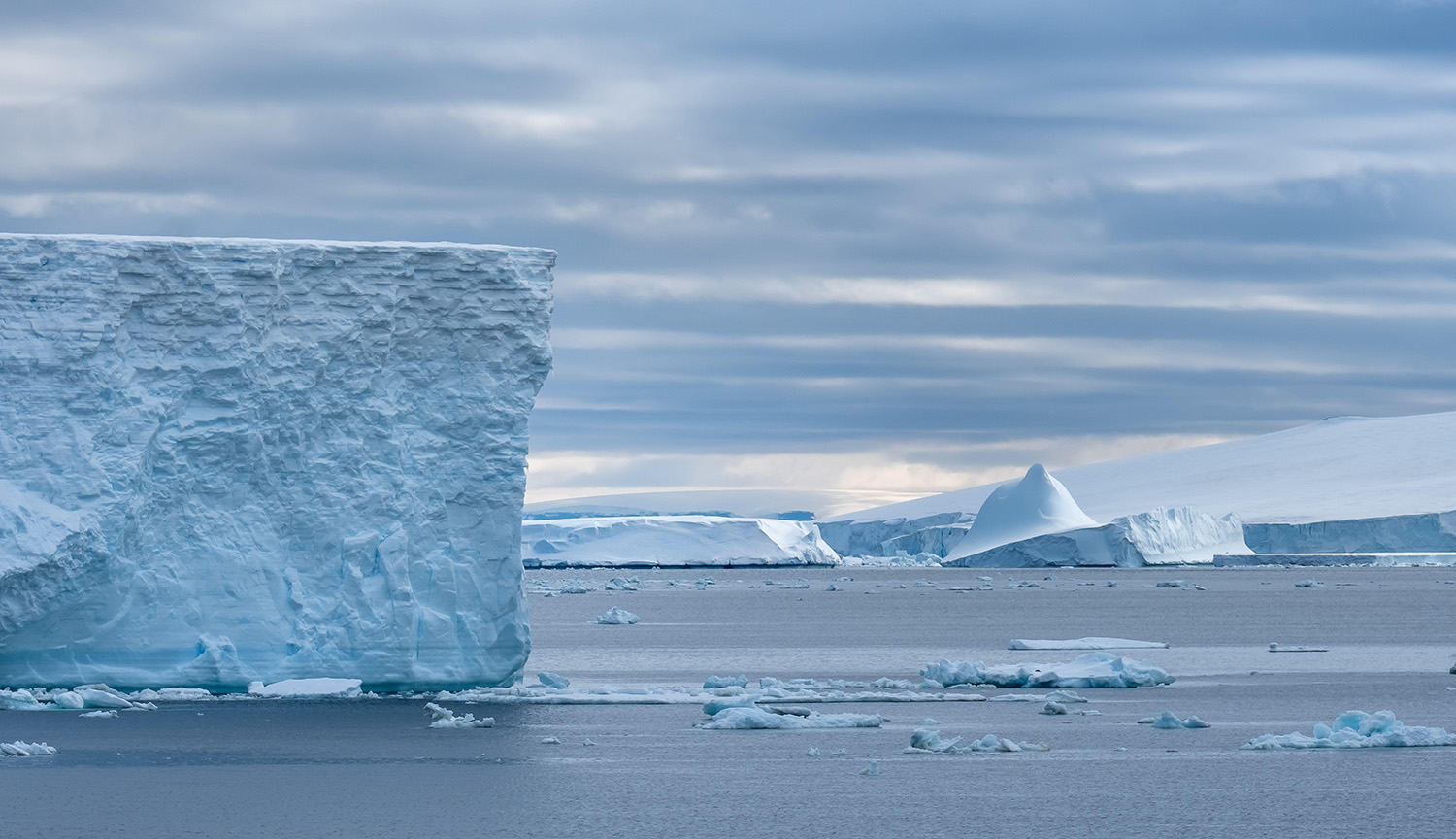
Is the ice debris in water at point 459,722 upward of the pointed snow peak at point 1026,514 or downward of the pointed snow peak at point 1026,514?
downward

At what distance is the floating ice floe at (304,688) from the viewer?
2081 cm

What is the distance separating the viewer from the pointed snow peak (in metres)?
84.0

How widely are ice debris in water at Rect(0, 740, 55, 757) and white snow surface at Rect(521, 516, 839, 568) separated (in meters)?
72.9

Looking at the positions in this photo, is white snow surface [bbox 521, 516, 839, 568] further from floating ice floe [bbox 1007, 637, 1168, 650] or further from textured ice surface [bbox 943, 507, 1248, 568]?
floating ice floe [bbox 1007, 637, 1168, 650]

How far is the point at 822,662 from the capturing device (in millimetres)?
31562

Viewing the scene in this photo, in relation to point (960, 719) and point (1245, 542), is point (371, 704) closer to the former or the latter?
point (960, 719)

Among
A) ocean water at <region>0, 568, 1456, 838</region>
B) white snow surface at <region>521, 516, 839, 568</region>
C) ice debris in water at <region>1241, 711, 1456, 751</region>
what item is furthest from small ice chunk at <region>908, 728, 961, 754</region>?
white snow surface at <region>521, 516, 839, 568</region>

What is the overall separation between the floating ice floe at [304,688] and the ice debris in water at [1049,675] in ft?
23.0

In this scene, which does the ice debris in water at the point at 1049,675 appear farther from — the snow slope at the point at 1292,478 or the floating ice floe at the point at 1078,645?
the snow slope at the point at 1292,478

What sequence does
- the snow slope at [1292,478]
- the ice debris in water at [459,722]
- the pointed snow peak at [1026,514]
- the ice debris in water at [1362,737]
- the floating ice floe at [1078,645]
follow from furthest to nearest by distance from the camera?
the snow slope at [1292,478] < the pointed snow peak at [1026,514] < the floating ice floe at [1078,645] < the ice debris in water at [459,722] < the ice debris in water at [1362,737]

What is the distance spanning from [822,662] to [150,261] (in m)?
14.3

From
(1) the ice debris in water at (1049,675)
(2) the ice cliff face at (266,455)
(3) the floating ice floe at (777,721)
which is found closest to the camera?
(3) the floating ice floe at (777,721)

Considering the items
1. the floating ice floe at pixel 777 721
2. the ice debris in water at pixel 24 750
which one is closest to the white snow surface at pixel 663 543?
the floating ice floe at pixel 777 721

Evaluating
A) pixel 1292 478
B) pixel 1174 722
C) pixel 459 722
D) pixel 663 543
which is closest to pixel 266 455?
pixel 459 722
